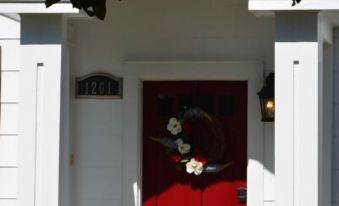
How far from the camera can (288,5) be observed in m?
5.53

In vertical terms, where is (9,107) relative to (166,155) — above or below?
above

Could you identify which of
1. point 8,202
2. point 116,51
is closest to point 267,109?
point 116,51

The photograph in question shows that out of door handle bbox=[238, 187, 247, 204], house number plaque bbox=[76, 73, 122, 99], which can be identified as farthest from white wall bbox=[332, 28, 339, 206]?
house number plaque bbox=[76, 73, 122, 99]

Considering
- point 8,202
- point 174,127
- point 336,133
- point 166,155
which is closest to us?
point 336,133

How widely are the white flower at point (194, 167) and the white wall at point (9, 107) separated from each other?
1514 mm

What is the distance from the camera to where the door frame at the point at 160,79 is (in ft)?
22.3

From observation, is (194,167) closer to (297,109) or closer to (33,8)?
(297,109)

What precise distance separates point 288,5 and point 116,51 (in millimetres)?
1998

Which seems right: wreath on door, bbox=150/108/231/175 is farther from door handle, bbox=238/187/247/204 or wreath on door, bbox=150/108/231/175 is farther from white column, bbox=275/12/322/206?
white column, bbox=275/12/322/206

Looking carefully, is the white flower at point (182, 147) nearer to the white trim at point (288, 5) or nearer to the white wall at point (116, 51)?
the white wall at point (116, 51)

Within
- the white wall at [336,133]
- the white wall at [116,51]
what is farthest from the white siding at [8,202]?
the white wall at [336,133]

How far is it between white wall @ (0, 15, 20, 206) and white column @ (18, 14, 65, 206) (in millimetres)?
1096

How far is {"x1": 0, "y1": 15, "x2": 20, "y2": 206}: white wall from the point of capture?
6.92 meters

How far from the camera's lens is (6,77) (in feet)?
22.9
